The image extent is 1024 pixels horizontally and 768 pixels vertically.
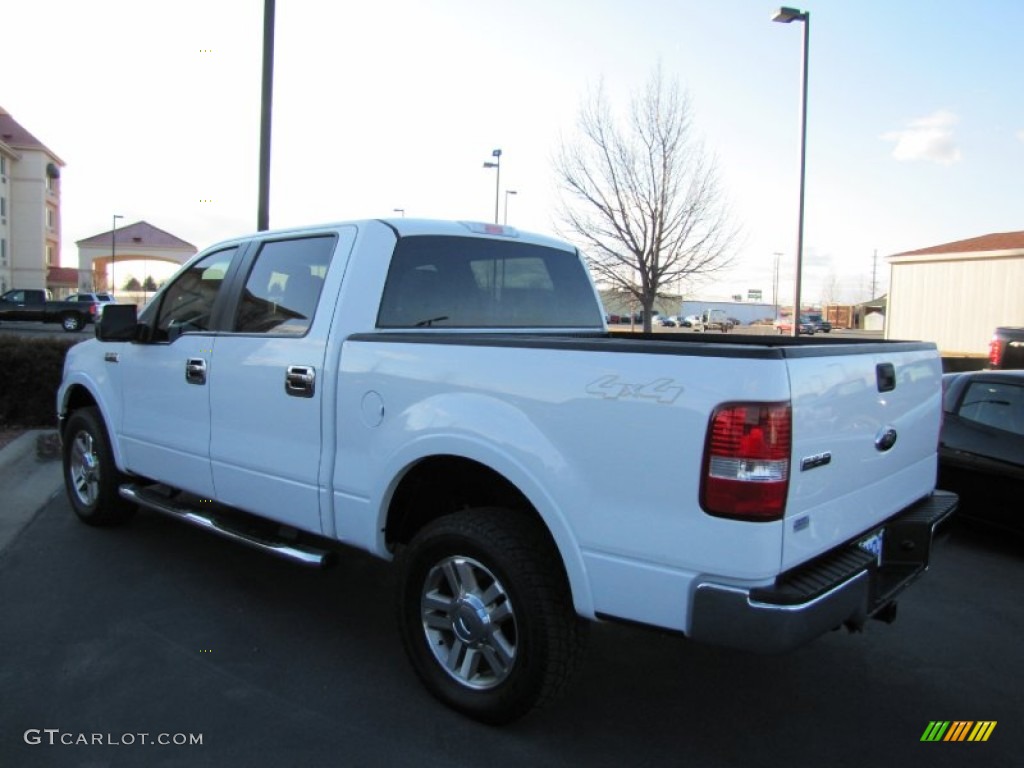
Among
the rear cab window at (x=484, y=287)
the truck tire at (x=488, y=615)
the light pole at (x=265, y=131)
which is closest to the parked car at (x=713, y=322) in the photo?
the light pole at (x=265, y=131)

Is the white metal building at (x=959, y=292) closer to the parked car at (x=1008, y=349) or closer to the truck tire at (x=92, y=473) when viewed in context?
the parked car at (x=1008, y=349)

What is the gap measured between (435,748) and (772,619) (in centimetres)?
136

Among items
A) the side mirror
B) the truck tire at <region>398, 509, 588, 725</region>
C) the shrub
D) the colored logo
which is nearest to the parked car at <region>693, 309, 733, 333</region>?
the shrub

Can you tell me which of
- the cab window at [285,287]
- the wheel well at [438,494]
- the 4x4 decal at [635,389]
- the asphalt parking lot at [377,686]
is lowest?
the asphalt parking lot at [377,686]

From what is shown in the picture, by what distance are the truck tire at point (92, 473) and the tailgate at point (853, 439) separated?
4446mm

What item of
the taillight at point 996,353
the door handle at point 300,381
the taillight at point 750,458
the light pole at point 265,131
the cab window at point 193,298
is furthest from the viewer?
the taillight at point 996,353

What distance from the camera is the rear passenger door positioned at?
12.0ft

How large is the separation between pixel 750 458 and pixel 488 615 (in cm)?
122

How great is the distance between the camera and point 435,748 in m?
2.94

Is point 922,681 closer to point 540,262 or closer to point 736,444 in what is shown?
point 736,444

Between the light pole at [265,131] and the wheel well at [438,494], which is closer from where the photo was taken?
the wheel well at [438,494]

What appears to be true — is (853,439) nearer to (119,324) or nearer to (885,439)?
(885,439)

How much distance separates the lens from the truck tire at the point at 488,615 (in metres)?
2.83

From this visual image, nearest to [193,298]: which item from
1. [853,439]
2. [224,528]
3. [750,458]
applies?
[224,528]
